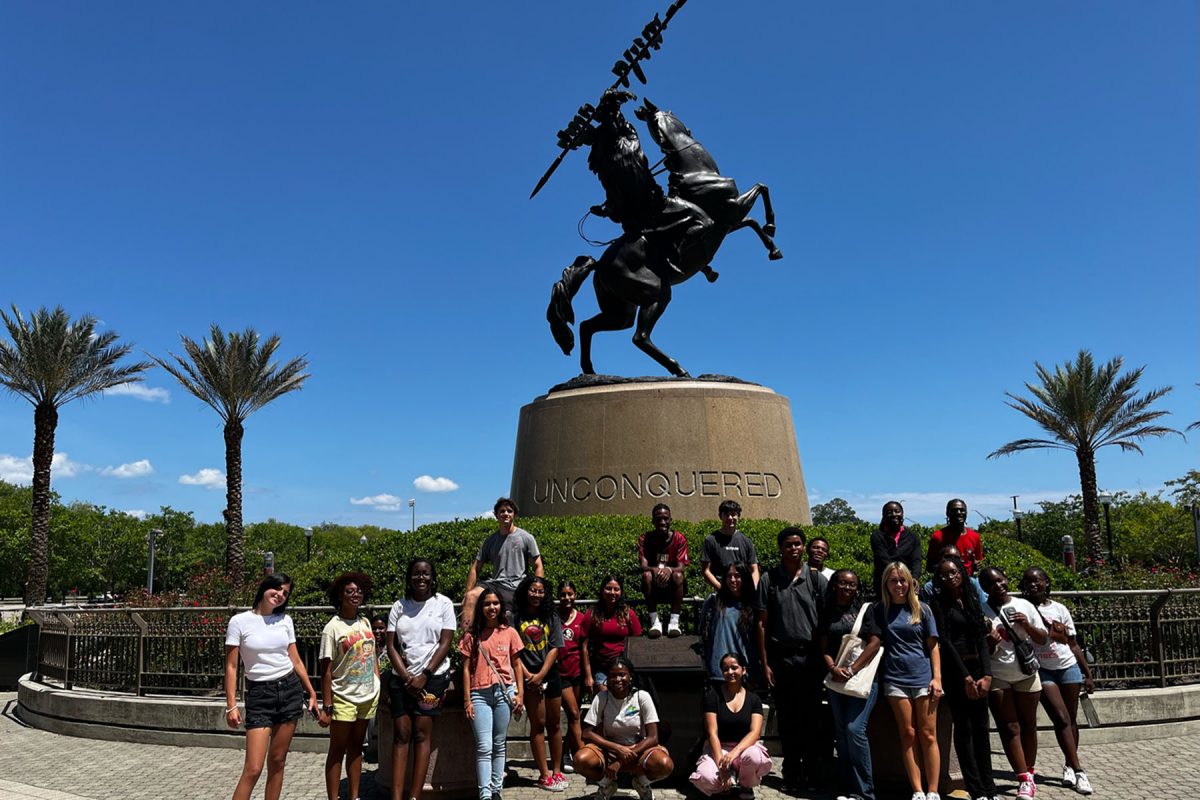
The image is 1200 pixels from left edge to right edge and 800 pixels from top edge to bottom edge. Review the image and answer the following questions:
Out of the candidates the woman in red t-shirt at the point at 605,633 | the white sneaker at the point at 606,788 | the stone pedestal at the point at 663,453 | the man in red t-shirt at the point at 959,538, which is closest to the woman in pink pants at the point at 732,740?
the white sneaker at the point at 606,788

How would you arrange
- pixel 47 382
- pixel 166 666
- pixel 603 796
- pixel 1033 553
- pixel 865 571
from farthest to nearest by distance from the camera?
pixel 47 382, pixel 1033 553, pixel 865 571, pixel 166 666, pixel 603 796

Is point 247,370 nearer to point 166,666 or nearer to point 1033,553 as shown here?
point 166,666

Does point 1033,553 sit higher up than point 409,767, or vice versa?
point 1033,553

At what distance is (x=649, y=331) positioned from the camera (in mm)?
14758

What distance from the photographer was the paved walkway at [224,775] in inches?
253

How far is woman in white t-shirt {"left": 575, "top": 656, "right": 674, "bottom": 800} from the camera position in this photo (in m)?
6.00

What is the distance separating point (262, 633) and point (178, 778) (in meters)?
2.82

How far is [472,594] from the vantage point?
262 inches

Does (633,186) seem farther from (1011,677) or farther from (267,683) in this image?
(267,683)

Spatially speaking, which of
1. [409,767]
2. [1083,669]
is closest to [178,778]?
[409,767]

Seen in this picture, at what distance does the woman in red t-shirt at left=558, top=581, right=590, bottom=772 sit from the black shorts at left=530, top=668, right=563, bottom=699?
4 cm

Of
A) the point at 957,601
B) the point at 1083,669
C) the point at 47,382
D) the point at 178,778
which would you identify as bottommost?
the point at 178,778

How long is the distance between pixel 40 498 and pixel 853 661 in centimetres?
2823

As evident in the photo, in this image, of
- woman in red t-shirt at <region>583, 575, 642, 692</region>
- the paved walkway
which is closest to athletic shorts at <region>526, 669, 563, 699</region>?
woman in red t-shirt at <region>583, 575, 642, 692</region>
